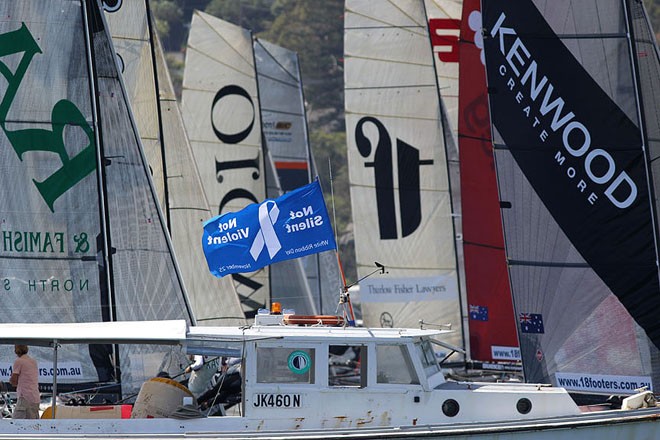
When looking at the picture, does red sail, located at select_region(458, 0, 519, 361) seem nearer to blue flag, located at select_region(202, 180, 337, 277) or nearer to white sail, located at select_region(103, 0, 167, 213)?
white sail, located at select_region(103, 0, 167, 213)

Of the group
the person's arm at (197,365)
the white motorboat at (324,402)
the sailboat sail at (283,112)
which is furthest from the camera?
the sailboat sail at (283,112)

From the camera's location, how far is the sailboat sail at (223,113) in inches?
1532

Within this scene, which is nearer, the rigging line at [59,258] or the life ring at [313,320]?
the life ring at [313,320]

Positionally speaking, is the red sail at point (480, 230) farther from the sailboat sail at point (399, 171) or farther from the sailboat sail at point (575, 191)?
the sailboat sail at point (575, 191)

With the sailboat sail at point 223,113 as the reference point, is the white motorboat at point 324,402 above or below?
below

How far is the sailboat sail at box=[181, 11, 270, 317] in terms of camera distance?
38.9 m

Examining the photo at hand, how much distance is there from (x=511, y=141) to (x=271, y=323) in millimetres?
5499

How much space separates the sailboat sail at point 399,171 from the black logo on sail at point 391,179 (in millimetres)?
25

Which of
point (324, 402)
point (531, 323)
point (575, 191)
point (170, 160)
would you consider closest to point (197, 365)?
point (324, 402)

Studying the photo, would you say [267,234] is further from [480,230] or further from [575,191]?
[480,230]

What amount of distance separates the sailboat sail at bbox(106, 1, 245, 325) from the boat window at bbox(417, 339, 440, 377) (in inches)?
452

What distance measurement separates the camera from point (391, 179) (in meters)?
35.9

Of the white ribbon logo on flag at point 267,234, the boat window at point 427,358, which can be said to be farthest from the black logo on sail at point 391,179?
the boat window at point 427,358

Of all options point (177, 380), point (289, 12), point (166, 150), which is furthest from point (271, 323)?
point (289, 12)
